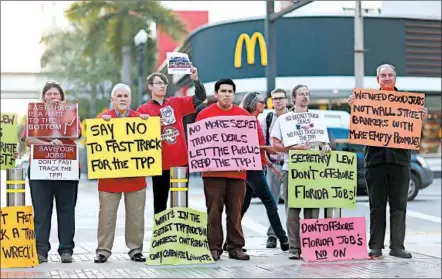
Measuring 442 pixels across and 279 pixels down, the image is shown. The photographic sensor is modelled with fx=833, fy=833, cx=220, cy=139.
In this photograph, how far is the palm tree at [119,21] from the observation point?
3878cm

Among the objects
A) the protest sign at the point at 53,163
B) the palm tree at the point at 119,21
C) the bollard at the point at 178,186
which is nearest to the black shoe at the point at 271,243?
the bollard at the point at 178,186

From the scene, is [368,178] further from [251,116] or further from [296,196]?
[251,116]

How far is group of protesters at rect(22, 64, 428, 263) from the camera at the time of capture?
30.7 ft

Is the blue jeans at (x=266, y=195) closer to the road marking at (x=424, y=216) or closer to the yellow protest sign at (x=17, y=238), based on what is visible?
the yellow protest sign at (x=17, y=238)

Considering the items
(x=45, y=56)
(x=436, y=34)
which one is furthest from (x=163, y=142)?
(x=45, y=56)

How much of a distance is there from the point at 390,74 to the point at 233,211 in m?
2.48

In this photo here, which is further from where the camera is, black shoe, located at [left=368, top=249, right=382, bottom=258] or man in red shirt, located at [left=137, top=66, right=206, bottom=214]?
black shoe, located at [left=368, top=249, right=382, bottom=258]

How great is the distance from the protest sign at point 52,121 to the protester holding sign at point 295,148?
2348mm

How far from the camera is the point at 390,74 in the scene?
32.4 ft

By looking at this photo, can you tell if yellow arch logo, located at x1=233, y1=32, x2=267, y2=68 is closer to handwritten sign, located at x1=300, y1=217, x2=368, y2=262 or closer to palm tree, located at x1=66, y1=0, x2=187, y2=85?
palm tree, located at x1=66, y1=0, x2=187, y2=85

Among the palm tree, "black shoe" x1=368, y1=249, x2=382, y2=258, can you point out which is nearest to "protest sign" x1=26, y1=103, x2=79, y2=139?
"black shoe" x1=368, y1=249, x2=382, y2=258

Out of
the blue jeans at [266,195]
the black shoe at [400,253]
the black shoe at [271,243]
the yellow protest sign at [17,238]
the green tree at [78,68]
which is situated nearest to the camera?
the yellow protest sign at [17,238]

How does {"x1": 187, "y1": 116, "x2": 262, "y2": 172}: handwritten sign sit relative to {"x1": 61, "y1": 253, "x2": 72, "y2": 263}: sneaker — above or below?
above

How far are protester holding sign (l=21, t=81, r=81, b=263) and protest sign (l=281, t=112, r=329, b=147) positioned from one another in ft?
7.90
